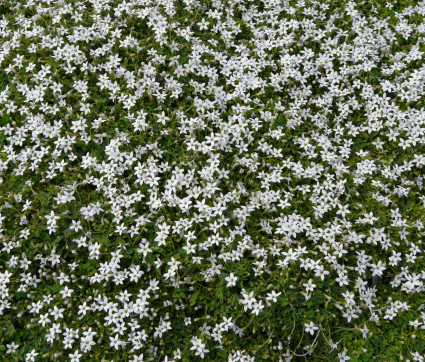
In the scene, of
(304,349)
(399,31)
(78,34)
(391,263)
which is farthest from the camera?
(399,31)

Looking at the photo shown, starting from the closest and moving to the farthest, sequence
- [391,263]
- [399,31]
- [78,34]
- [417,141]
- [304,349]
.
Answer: [304,349] → [391,263] → [417,141] → [78,34] → [399,31]

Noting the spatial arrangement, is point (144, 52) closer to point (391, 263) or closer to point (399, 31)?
point (399, 31)

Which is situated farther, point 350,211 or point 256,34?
point 256,34

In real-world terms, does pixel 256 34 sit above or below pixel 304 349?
above

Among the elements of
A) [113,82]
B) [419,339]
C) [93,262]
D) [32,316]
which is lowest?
[419,339]

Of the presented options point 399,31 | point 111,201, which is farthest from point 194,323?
point 399,31

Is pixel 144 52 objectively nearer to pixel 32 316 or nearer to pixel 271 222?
pixel 271 222
